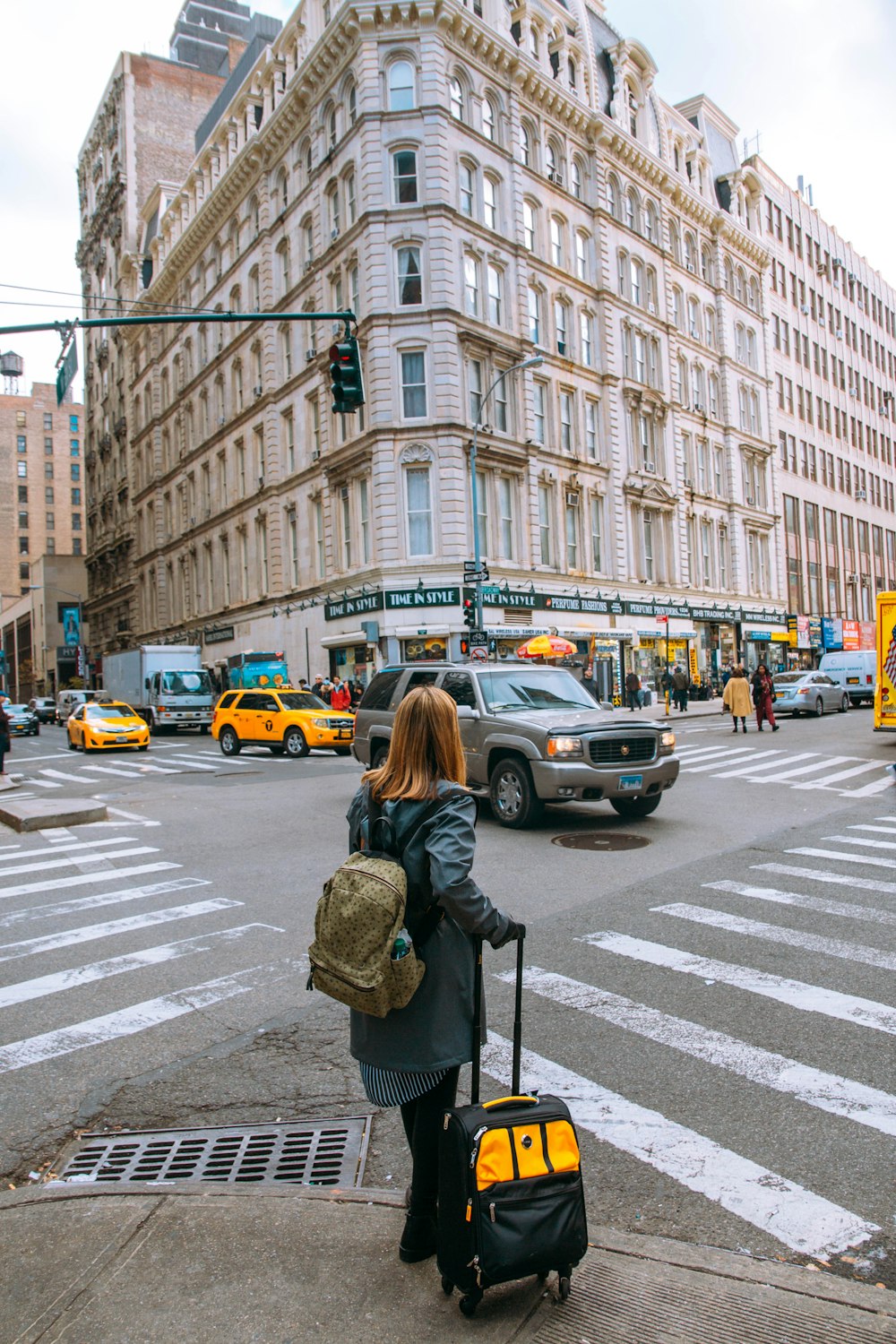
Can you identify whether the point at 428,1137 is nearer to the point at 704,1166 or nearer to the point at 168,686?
the point at 704,1166

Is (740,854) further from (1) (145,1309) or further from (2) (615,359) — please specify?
(2) (615,359)

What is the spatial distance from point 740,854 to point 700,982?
4034mm

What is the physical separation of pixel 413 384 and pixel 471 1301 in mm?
34334

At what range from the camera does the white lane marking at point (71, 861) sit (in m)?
9.70

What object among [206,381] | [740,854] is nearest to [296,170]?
[206,381]

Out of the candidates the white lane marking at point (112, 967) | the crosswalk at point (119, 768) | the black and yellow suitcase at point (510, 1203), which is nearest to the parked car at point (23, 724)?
the crosswalk at point (119, 768)

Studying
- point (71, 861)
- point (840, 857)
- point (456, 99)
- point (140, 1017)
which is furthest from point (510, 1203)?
point (456, 99)

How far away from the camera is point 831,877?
8188 mm

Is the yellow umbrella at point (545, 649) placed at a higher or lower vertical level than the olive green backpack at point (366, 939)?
higher

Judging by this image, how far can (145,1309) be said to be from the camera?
2.62 metres

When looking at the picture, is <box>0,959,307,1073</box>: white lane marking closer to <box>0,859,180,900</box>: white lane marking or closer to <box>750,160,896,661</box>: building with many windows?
<box>0,859,180,900</box>: white lane marking

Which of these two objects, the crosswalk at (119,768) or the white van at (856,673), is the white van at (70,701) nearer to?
the crosswalk at (119,768)

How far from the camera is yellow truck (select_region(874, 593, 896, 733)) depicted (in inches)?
737

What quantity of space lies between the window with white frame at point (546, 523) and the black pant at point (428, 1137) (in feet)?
119
